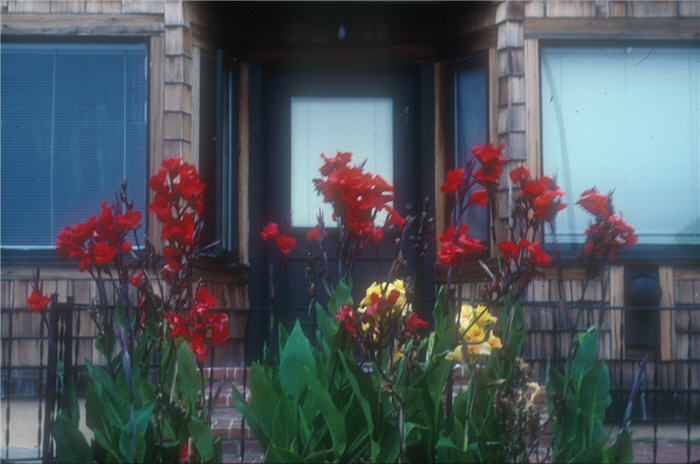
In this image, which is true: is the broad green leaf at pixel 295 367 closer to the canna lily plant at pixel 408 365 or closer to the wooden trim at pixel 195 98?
the canna lily plant at pixel 408 365

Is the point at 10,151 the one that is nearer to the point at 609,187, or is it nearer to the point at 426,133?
the point at 426,133

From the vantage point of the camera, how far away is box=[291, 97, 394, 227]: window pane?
21.3 ft

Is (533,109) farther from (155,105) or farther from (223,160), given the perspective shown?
(155,105)

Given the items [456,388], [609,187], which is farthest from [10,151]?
[609,187]

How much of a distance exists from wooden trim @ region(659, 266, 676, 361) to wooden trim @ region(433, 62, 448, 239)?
152 cm

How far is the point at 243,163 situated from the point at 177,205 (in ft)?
10.8

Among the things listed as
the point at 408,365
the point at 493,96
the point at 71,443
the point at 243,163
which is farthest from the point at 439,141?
the point at 71,443

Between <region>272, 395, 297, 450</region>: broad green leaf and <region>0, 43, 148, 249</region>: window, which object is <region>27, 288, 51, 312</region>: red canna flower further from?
<region>0, 43, 148, 249</region>: window

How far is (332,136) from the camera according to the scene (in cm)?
652

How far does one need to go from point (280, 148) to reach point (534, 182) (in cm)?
363

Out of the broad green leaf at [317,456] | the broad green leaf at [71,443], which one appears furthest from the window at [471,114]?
the broad green leaf at [71,443]

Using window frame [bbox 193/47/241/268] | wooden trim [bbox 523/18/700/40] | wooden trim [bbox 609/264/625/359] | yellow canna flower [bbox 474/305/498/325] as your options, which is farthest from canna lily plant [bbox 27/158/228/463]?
wooden trim [bbox 523/18/700/40]

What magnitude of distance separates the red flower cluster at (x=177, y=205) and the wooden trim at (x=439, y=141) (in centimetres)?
337

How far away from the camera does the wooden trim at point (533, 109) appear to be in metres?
5.86
